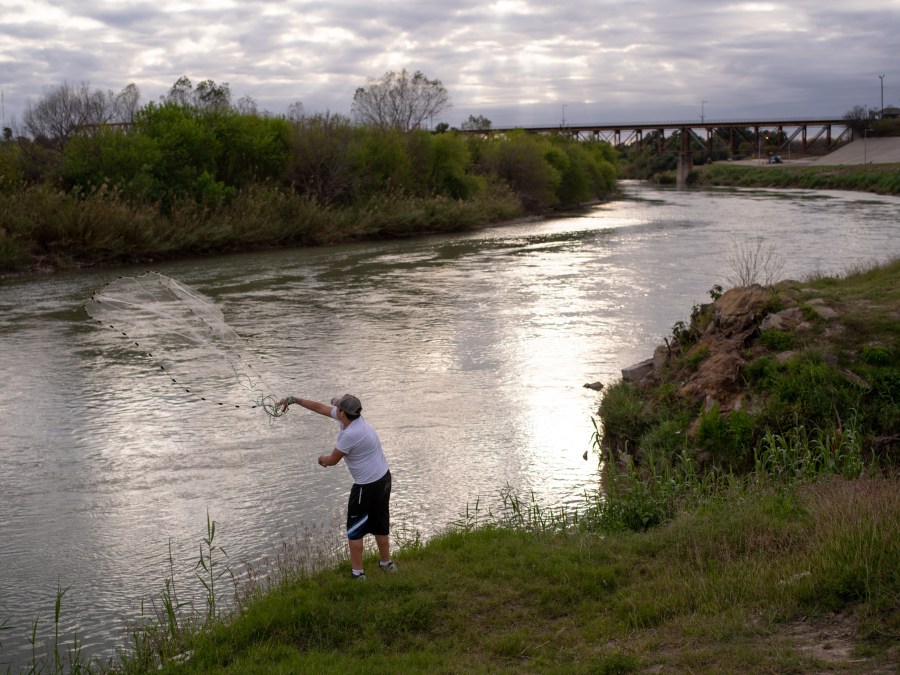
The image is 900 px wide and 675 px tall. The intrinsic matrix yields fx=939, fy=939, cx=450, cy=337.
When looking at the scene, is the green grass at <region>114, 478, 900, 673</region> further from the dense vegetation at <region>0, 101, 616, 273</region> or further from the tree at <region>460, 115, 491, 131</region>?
the tree at <region>460, 115, 491, 131</region>

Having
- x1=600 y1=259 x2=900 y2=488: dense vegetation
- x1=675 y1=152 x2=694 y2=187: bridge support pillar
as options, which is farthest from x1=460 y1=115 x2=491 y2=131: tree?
x1=600 y1=259 x2=900 y2=488: dense vegetation

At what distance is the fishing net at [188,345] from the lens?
48.0ft

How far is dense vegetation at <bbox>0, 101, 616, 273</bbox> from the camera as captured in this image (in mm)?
31031

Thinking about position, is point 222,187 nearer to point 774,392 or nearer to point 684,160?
point 774,392

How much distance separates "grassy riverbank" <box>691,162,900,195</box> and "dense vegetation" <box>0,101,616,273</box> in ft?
110

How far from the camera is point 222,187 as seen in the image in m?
38.9

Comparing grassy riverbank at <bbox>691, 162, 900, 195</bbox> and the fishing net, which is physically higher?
grassy riverbank at <bbox>691, 162, 900, 195</bbox>

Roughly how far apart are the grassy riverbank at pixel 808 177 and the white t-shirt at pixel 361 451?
230ft

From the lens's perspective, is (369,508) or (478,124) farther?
(478,124)

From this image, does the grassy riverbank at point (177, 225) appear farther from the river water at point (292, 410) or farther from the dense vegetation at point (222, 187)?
the river water at point (292, 410)

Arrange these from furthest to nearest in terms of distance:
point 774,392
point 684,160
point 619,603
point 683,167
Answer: point 684,160 → point 683,167 → point 774,392 → point 619,603

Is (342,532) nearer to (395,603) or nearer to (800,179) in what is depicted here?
(395,603)

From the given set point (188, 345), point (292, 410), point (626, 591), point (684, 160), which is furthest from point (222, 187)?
point (684, 160)

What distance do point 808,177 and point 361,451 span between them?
9055cm
